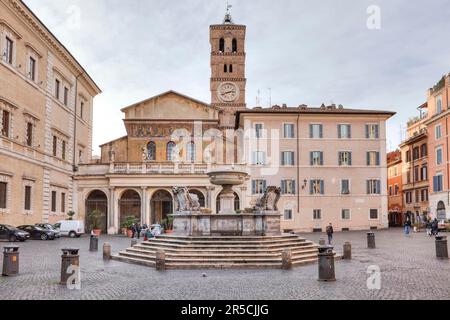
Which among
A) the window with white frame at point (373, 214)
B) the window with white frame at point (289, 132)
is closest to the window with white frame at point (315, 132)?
the window with white frame at point (289, 132)

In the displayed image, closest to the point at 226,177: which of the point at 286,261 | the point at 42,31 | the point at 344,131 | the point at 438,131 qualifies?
the point at 286,261

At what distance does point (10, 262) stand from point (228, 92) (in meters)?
59.8

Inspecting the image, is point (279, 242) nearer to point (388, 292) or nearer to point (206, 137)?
point (388, 292)

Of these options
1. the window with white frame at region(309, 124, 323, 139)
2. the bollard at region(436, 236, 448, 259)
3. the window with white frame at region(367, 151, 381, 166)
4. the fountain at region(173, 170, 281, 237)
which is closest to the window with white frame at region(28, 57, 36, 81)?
the fountain at region(173, 170, 281, 237)

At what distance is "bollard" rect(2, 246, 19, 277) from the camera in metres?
14.3

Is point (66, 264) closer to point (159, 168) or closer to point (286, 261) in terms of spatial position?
point (286, 261)

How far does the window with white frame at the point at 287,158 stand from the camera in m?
47.8

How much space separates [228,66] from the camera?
7344 cm

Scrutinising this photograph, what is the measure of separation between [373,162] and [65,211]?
1098 inches

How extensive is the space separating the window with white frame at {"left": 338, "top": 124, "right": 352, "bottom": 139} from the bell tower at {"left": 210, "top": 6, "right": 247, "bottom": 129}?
81.2 feet

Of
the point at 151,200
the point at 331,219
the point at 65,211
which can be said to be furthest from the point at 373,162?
the point at 65,211

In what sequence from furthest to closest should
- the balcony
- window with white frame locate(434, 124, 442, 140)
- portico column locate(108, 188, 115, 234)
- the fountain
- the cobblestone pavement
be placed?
window with white frame locate(434, 124, 442, 140) < the balcony < portico column locate(108, 188, 115, 234) < the fountain < the cobblestone pavement

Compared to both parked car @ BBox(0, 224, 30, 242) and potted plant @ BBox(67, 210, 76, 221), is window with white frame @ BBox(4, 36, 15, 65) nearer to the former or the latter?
parked car @ BBox(0, 224, 30, 242)
